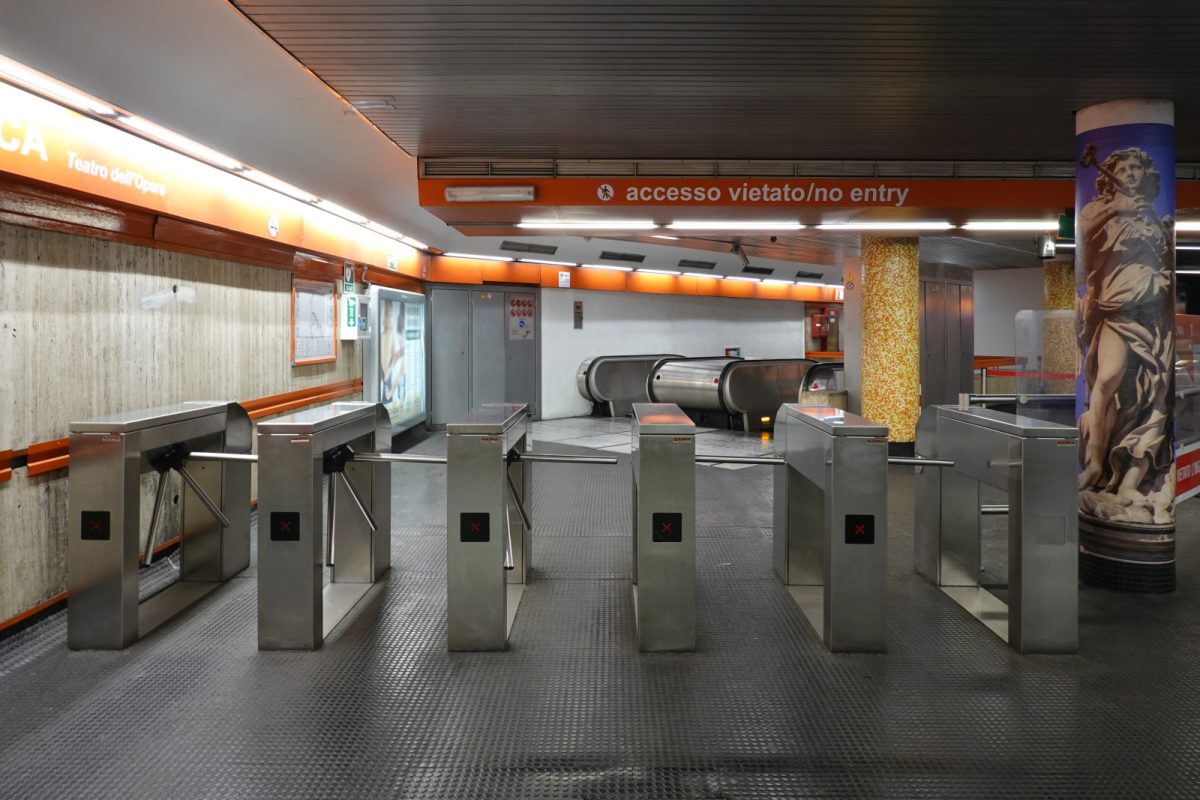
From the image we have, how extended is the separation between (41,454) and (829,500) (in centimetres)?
381

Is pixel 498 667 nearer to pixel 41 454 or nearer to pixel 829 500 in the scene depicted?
pixel 829 500

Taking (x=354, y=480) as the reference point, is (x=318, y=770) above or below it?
below

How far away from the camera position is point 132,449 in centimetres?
361

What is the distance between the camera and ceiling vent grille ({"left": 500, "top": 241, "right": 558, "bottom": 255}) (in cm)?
1098

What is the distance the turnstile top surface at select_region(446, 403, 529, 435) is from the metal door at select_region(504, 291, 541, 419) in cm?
776

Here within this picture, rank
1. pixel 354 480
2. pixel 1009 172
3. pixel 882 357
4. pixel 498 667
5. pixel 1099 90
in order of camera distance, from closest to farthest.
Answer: pixel 498 667
pixel 1099 90
pixel 354 480
pixel 1009 172
pixel 882 357

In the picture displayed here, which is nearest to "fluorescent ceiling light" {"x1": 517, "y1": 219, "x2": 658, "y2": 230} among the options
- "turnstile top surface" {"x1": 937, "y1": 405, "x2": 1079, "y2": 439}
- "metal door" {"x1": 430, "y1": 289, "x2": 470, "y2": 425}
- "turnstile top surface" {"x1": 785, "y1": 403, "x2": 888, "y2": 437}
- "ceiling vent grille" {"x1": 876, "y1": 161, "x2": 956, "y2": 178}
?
"ceiling vent grille" {"x1": 876, "y1": 161, "x2": 956, "y2": 178}

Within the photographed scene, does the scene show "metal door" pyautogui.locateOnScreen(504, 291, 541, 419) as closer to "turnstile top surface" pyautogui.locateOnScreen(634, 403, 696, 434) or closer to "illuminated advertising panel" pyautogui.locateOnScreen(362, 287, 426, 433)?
"illuminated advertising panel" pyautogui.locateOnScreen(362, 287, 426, 433)

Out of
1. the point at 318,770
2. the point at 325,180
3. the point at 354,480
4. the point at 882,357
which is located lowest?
the point at 318,770

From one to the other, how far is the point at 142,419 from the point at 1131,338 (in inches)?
202

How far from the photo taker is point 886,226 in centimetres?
676

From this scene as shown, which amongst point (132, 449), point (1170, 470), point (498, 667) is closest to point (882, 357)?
point (1170, 470)

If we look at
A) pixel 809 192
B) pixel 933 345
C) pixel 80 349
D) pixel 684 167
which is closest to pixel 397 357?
pixel 684 167

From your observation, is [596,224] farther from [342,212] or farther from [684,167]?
[342,212]
